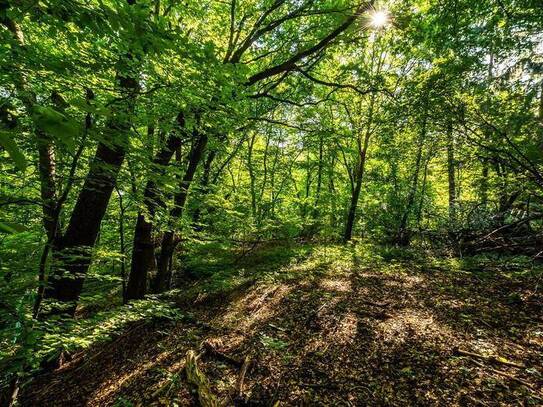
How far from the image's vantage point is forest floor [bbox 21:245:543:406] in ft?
11.0

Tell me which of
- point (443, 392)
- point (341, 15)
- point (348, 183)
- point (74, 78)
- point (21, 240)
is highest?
point (341, 15)

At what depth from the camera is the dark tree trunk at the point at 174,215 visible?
22.1 ft

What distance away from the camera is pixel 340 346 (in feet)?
14.1

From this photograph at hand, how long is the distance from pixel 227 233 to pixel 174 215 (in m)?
3.41

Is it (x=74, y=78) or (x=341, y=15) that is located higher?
(x=341, y=15)

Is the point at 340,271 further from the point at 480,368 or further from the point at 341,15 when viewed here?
the point at 341,15

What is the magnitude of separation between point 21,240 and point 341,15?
22.8 feet

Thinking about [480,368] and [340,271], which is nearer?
[480,368]

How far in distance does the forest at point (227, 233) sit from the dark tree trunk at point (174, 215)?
0.16ft

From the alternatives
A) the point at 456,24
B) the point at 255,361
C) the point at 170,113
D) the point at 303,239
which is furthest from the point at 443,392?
the point at 303,239

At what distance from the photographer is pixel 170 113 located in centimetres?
446

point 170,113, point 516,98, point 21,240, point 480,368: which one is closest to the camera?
point 480,368

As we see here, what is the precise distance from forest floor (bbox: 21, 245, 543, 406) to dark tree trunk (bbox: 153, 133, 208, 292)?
714mm

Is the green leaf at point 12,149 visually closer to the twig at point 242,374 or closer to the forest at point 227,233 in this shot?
the forest at point 227,233
